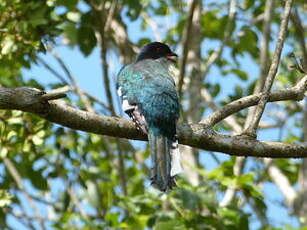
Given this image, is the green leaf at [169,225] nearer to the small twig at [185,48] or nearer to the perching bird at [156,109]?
the perching bird at [156,109]

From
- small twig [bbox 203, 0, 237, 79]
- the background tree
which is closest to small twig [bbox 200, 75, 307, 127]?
the background tree

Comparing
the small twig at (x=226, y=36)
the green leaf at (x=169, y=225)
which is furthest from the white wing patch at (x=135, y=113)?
the small twig at (x=226, y=36)

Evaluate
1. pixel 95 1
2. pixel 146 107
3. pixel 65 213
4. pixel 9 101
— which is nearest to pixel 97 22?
pixel 95 1

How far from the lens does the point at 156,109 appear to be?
19.3ft

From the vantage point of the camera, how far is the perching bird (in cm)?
543

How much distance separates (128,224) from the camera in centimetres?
707

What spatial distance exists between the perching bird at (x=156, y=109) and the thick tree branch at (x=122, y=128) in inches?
5.9

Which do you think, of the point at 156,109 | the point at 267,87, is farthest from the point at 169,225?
the point at 267,87

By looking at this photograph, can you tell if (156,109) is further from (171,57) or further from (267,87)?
(171,57)

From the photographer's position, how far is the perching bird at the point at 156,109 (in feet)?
17.8

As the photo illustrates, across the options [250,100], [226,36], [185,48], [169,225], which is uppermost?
[226,36]

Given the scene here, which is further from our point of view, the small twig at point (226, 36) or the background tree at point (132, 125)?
the small twig at point (226, 36)

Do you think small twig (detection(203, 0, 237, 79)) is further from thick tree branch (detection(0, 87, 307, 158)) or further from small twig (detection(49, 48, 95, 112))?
thick tree branch (detection(0, 87, 307, 158))

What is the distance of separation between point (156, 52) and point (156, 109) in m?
2.04
